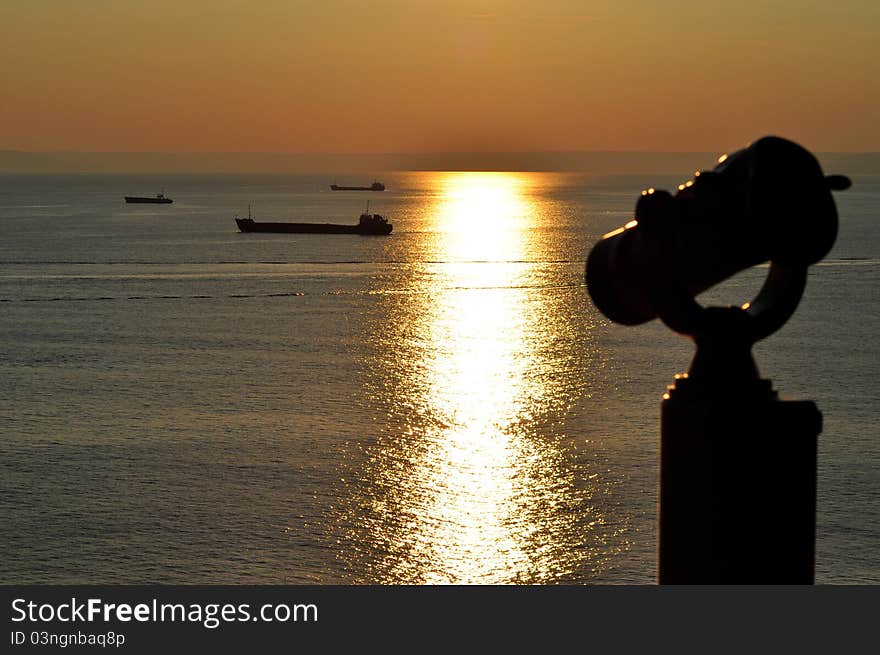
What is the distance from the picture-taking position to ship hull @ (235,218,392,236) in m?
159

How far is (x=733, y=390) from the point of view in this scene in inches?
135

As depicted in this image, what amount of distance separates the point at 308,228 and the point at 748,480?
157024mm

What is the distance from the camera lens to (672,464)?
11.3 ft

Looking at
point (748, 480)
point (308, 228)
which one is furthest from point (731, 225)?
point (308, 228)

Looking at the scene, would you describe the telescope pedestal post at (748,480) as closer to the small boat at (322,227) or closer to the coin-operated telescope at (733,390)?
the coin-operated telescope at (733,390)

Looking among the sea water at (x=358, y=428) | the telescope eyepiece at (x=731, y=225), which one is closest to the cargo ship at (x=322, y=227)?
the sea water at (x=358, y=428)

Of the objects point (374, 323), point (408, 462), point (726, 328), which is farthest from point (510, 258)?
point (726, 328)

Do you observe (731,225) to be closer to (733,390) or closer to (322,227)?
(733,390)

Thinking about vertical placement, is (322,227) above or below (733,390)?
below

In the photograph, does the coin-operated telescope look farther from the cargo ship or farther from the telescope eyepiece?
the cargo ship

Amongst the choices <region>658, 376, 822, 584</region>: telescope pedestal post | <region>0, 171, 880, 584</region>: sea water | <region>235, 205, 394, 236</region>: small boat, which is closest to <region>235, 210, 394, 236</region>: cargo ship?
<region>235, 205, 394, 236</region>: small boat

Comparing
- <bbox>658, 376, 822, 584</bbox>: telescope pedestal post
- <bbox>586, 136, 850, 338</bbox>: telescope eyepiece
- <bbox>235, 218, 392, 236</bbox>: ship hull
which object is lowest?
<bbox>235, 218, 392, 236</bbox>: ship hull

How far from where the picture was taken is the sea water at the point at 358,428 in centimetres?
3938
